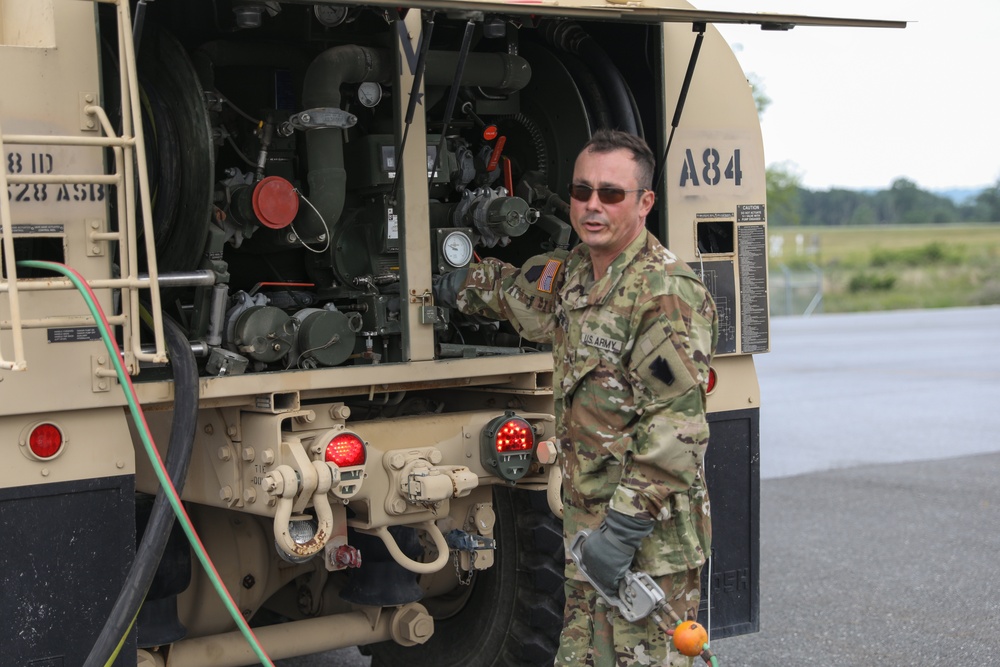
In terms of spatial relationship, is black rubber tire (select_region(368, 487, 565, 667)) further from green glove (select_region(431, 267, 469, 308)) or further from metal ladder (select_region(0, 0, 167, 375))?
metal ladder (select_region(0, 0, 167, 375))

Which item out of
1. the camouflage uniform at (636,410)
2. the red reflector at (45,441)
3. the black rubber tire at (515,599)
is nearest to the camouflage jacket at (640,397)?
the camouflage uniform at (636,410)

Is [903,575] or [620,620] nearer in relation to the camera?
[620,620]

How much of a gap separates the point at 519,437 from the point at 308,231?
1.03 meters

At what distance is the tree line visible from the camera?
274 feet

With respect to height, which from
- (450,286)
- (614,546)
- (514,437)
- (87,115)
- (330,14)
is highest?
(330,14)

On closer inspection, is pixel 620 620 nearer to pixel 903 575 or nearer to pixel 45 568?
pixel 45 568

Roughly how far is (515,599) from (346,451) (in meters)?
1.16

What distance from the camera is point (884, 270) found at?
46.5 meters

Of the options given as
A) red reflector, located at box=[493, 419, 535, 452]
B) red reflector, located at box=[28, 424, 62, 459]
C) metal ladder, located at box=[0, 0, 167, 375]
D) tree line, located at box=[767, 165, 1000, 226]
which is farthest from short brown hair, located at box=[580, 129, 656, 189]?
tree line, located at box=[767, 165, 1000, 226]

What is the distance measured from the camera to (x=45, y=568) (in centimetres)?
370

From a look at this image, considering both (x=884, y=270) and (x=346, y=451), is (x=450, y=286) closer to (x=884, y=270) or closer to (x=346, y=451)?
(x=346, y=451)

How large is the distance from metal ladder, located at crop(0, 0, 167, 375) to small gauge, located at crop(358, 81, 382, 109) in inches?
37.7

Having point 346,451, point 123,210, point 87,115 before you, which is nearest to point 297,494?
point 346,451

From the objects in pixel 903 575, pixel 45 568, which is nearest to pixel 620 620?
pixel 45 568
